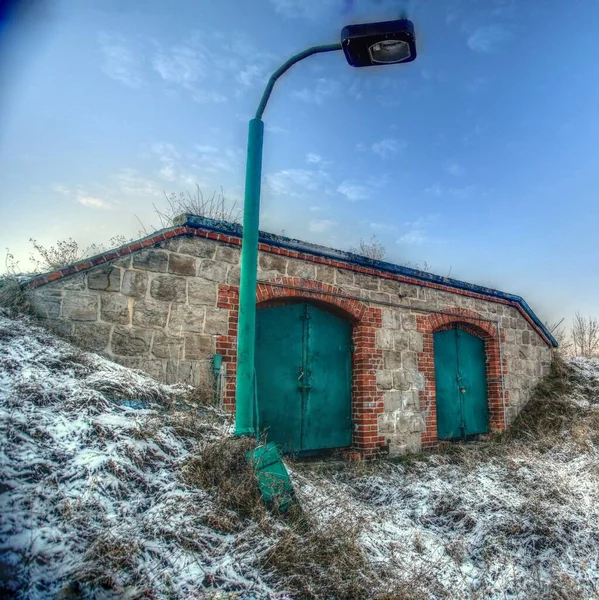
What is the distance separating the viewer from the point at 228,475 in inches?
123

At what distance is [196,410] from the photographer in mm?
3949

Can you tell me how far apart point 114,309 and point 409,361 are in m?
4.81

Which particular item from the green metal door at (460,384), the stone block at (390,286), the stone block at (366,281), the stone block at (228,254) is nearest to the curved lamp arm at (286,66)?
the stone block at (228,254)

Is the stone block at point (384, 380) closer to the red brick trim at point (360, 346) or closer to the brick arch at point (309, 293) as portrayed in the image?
the red brick trim at point (360, 346)

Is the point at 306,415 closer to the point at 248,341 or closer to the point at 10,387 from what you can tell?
the point at 248,341

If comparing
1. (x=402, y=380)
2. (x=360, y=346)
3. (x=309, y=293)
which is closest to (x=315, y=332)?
(x=309, y=293)

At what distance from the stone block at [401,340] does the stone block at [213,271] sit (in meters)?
3.23

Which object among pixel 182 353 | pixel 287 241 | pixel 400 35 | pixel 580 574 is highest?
pixel 400 35

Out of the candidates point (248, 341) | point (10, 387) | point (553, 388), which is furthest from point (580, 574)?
point (553, 388)

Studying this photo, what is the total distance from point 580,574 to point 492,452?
3562 millimetres

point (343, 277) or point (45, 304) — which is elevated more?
point (343, 277)

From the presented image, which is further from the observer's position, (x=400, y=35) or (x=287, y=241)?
(x=287, y=241)

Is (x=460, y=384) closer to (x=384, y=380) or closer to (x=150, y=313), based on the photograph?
(x=384, y=380)

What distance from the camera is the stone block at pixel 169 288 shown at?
5066 millimetres
